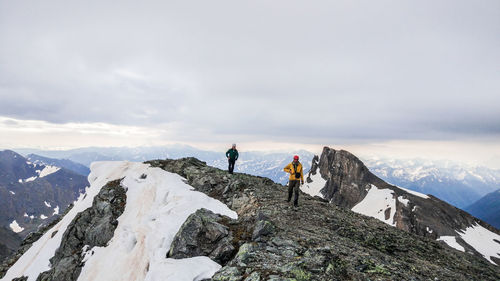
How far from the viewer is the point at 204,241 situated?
49.2 feet

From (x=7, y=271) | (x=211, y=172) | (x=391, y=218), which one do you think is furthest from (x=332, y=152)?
(x=7, y=271)

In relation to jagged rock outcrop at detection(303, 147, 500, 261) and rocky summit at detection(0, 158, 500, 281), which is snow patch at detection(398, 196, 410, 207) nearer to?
jagged rock outcrop at detection(303, 147, 500, 261)

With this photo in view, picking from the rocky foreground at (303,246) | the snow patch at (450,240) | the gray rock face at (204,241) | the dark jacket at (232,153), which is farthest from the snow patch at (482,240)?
the gray rock face at (204,241)

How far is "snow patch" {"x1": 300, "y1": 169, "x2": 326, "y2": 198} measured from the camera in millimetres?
173250

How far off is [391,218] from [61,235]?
13589cm

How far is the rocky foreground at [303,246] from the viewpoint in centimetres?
1089

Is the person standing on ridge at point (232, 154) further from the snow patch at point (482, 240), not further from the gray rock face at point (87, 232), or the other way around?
the snow patch at point (482, 240)

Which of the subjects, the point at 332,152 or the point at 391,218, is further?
the point at 332,152

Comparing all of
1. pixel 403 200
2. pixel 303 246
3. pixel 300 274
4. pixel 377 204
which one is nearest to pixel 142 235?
pixel 303 246

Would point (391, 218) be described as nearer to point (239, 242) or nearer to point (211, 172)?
point (211, 172)

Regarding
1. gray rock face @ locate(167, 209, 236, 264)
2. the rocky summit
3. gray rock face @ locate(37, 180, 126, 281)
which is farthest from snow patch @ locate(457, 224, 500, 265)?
gray rock face @ locate(37, 180, 126, 281)

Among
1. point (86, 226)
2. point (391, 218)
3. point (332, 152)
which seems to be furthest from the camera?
point (332, 152)

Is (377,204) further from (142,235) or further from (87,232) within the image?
(87,232)

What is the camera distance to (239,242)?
14.1m
